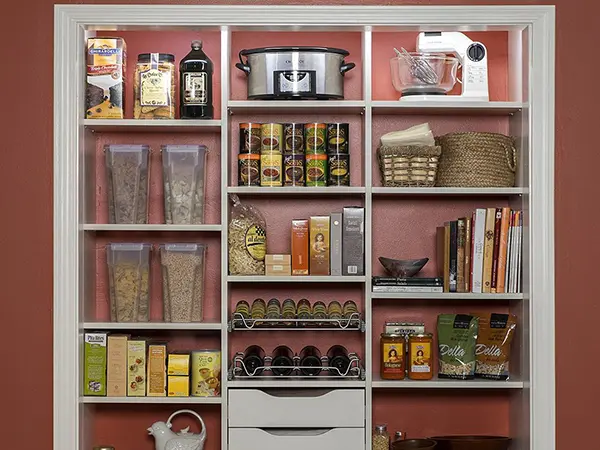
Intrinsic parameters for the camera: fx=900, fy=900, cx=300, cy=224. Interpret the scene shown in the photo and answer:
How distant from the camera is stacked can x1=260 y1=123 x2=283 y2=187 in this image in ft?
11.6

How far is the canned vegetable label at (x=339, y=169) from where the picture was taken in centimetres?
354

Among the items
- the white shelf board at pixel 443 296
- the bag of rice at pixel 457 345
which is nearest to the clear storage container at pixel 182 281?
the white shelf board at pixel 443 296

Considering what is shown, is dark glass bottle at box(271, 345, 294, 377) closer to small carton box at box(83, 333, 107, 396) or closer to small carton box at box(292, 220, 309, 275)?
small carton box at box(292, 220, 309, 275)

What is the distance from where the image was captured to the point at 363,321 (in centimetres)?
357

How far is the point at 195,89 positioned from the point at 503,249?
1343 millimetres

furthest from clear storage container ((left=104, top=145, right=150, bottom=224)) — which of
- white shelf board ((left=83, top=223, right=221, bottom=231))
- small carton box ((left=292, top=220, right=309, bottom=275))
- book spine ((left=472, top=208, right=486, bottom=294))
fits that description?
book spine ((left=472, top=208, right=486, bottom=294))

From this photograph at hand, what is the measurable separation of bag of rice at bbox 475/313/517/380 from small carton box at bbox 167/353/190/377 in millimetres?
1140

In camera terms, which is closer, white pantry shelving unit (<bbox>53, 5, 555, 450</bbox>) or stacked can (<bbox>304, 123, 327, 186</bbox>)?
white pantry shelving unit (<bbox>53, 5, 555, 450</bbox>)

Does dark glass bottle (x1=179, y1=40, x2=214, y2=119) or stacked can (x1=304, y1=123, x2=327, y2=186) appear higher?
dark glass bottle (x1=179, y1=40, x2=214, y2=119)
